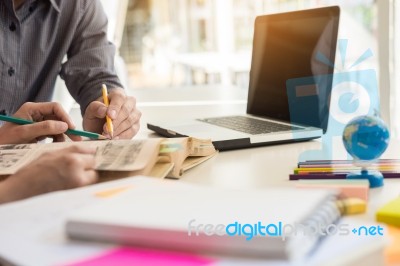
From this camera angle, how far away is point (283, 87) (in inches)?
48.7

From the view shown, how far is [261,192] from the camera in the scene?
18.6 inches

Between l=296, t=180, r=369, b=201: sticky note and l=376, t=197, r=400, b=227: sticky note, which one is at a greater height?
l=296, t=180, r=369, b=201: sticky note

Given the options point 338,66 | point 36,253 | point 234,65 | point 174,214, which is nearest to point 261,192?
point 174,214

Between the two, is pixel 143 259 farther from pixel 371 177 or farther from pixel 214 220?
pixel 371 177

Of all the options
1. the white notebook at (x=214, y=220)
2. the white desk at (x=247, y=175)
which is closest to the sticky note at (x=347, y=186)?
the white desk at (x=247, y=175)

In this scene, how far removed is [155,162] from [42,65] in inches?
34.8

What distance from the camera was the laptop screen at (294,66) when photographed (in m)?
0.97

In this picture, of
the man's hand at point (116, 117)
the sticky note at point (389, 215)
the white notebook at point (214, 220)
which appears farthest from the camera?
the man's hand at point (116, 117)

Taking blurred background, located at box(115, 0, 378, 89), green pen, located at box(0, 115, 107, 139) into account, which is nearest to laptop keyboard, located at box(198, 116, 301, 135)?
green pen, located at box(0, 115, 107, 139)

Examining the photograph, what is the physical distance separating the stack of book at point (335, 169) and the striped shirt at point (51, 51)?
2.56 feet

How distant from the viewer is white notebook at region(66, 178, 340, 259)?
37 cm

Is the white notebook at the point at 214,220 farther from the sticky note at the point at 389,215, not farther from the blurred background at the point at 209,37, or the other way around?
the blurred background at the point at 209,37

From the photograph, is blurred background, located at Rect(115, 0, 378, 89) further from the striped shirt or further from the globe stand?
A: the globe stand

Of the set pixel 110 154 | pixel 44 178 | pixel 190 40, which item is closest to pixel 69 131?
pixel 110 154
